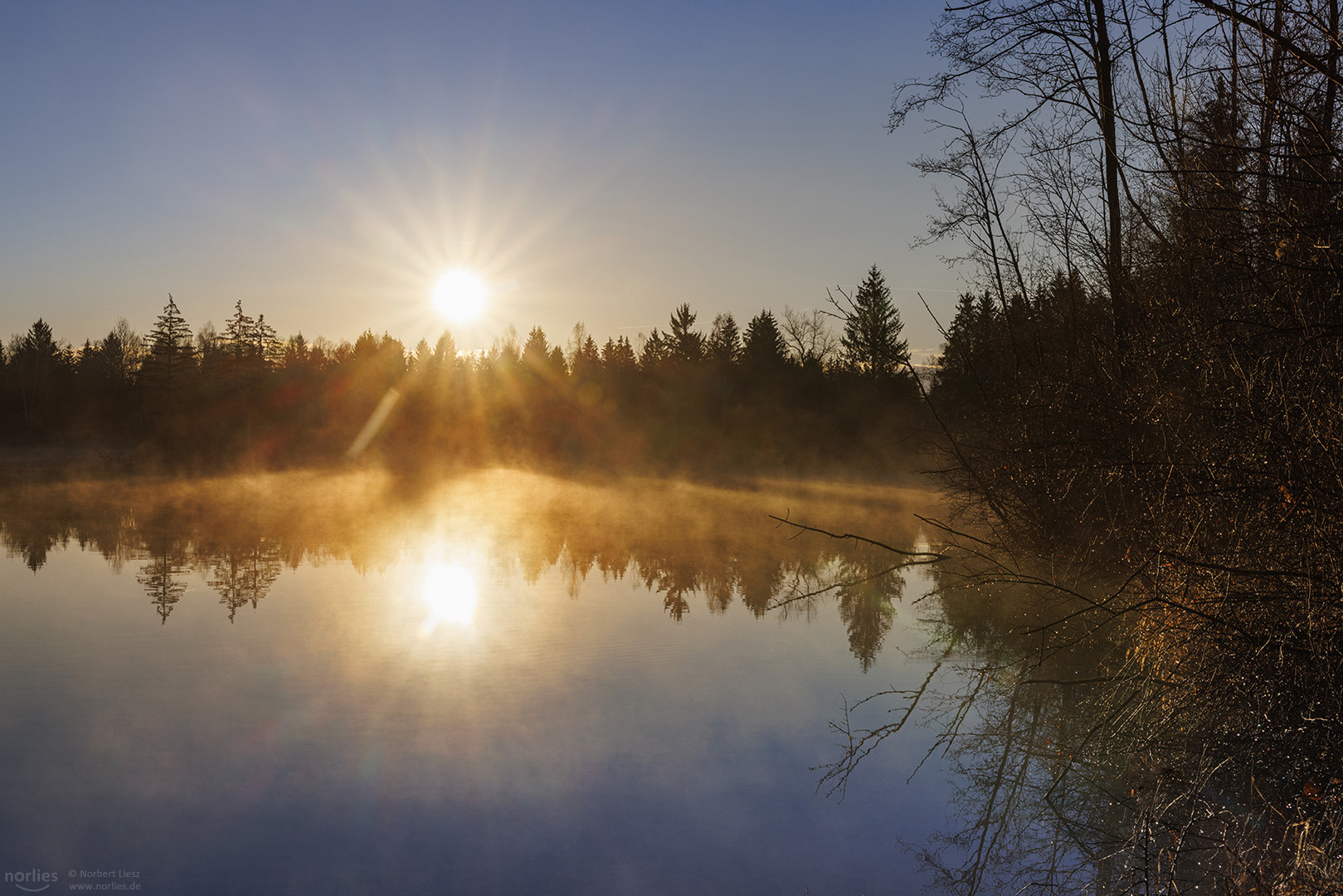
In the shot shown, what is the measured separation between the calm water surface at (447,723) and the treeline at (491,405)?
24698mm

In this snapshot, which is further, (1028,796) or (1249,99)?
(1028,796)

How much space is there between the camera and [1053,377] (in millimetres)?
8406

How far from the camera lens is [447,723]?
7.02 meters

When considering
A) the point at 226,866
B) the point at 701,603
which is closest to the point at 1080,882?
the point at 226,866

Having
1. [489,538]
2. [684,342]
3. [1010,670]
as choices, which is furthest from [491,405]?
[1010,670]

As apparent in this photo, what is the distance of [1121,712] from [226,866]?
6.19 m

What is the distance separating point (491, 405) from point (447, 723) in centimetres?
4500

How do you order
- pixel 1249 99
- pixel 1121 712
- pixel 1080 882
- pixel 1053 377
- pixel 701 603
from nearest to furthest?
pixel 1249 99, pixel 1080 882, pixel 1121 712, pixel 1053 377, pixel 701 603

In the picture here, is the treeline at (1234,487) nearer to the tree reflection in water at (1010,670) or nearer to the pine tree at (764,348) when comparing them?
the tree reflection in water at (1010,670)

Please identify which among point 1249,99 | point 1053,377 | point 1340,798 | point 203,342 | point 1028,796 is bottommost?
point 1028,796

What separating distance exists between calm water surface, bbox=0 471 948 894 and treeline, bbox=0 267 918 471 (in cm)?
2470

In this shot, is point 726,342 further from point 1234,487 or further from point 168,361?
point 1234,487

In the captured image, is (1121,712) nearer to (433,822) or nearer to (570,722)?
(570,722)

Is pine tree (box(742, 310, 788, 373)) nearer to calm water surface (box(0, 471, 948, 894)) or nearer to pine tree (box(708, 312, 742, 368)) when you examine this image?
pine tree (box(708, 312, 742, 368))
